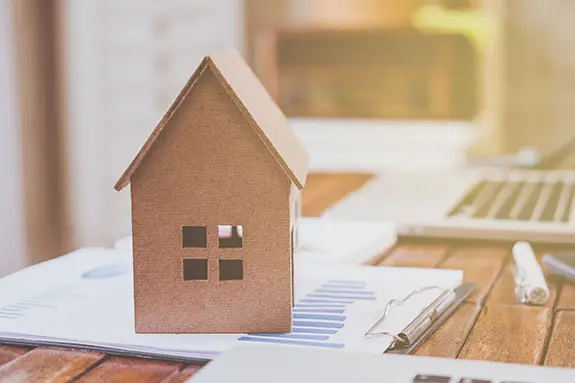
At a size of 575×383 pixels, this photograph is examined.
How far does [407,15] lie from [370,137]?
0.72 meters

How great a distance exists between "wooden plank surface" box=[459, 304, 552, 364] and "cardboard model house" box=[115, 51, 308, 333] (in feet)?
0.52

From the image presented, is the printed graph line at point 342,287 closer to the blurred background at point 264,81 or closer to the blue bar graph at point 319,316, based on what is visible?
the blue bar graph at point 319,316

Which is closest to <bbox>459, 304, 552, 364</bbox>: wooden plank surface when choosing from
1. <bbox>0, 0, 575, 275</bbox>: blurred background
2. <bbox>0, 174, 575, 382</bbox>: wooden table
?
<bbox>0, 174, 575, 382</bbox>: wooden table

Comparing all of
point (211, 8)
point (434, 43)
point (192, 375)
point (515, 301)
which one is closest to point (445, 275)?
point (515, 301)

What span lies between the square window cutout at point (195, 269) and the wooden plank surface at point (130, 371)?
82 mm

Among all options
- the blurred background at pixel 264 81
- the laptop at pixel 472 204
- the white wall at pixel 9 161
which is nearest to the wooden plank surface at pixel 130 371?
the laptop at pixel 472 204

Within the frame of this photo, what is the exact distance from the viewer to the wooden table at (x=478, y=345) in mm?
666

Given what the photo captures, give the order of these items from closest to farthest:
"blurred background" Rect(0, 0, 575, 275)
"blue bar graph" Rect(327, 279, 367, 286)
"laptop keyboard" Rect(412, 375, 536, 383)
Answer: "laptop keyboard" Rect(412, 375, 536, 383) < "blue bar graph" Rect(327, 279, 367, 286) < "blurred background" Rect(0, 0, 575, 275)

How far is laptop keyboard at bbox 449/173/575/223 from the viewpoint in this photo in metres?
1.27

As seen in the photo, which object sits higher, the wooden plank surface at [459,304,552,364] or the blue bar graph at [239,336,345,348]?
the blue bar graph at [239,336,345,348]

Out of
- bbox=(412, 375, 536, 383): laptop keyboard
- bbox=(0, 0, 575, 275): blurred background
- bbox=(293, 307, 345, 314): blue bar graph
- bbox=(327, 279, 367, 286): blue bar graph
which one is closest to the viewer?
bbox=(412, 375, 536, 383): laptop keyboard

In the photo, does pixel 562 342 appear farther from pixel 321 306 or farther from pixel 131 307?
pixel 131 307

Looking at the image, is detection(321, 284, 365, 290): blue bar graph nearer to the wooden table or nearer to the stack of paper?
the stack of paper

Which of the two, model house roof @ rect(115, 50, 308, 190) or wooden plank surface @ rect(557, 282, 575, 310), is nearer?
model house roof @ rect(115, 50, 308, 190)
